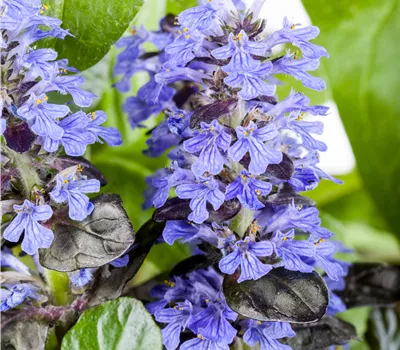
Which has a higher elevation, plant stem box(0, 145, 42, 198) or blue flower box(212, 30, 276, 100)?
blue flower box(212, 30, 276, 100)

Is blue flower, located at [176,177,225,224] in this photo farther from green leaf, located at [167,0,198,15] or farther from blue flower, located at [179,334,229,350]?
green leaf, located at [167,0,198,15]

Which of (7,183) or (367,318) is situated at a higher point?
(7,183)

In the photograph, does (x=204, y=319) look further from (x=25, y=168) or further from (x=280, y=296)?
(x=25, y=168)

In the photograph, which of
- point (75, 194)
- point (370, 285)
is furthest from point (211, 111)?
point (370, 285)

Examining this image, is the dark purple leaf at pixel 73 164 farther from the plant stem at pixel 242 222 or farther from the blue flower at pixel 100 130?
the plant stem at pixel 242 222

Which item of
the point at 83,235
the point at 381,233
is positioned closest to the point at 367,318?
the point at 381,233

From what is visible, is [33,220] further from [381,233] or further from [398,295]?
[381,233]

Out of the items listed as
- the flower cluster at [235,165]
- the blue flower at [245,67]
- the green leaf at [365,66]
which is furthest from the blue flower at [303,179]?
the green leaf at [365,66]

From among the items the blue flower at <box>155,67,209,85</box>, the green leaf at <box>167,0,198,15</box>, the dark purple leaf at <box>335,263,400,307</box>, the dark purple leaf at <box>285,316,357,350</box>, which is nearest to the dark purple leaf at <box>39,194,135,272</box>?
the blue flower at <box>155,67,209,85</box>
